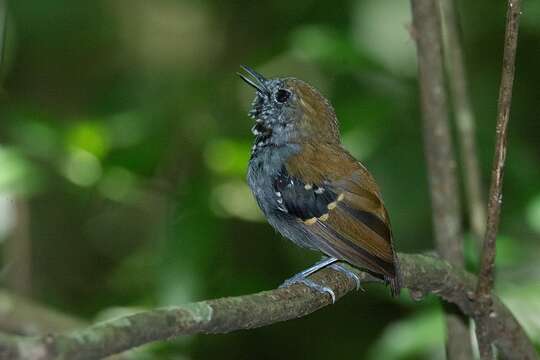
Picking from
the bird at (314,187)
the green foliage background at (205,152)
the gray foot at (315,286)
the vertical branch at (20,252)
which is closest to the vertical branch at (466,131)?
the green foliage background at (205,152)

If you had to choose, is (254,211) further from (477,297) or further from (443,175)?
(477,297)

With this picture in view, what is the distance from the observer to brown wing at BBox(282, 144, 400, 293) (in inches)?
134

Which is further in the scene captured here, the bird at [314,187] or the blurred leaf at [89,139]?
the blurred leaf at [89,139]

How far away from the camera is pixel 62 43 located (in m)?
6.34

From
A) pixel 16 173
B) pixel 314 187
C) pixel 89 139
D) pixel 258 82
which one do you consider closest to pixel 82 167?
pixel 89 139

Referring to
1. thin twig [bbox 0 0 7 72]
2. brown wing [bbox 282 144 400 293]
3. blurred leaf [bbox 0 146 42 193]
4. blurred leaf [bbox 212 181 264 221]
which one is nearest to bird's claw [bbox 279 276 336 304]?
brown wing [bbox 282 144 400 293]

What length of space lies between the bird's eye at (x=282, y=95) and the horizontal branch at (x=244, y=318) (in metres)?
1.00

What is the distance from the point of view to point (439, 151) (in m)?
4.01

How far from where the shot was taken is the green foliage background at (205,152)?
4.20m

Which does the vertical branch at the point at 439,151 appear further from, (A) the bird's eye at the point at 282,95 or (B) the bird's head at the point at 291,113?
(A) the bird's eye at the point at 282,95

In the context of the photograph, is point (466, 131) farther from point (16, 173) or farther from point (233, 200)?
point (16, 173)

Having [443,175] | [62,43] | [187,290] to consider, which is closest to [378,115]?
[443,175]

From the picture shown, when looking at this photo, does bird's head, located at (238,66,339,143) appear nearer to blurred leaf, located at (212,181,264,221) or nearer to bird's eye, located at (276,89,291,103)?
bird's eye, located at (276,89,291,103)

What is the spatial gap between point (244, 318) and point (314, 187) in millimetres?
1306
